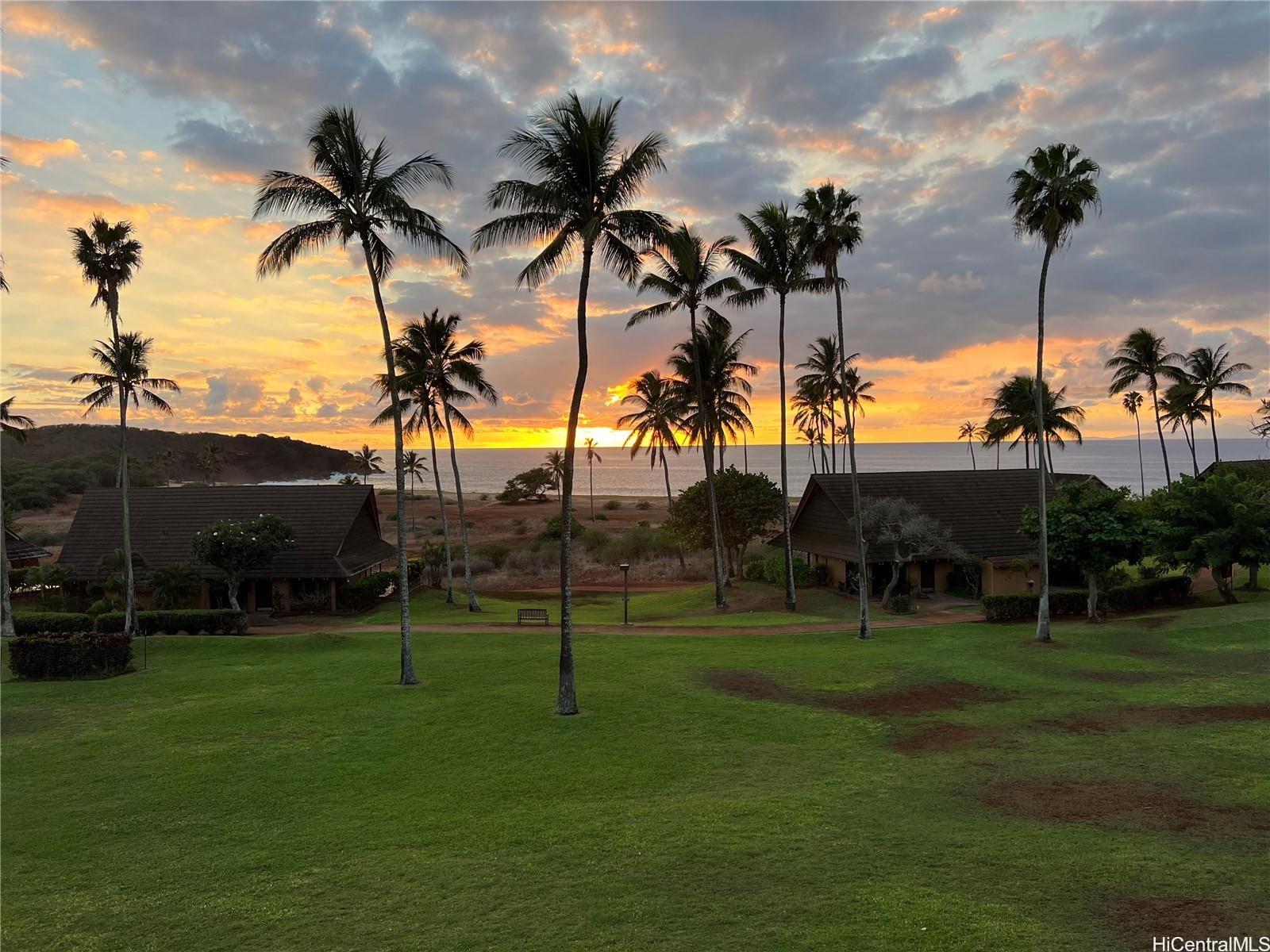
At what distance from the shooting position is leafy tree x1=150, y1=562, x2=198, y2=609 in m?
35.5

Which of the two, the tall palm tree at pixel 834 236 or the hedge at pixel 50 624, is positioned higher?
the tall palm tree at pixel 834 236

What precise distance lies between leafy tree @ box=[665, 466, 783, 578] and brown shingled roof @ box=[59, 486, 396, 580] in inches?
753

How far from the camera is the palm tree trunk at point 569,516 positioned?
719 inches

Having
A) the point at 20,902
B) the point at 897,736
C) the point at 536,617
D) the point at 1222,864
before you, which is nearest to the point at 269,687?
the point at 20,902

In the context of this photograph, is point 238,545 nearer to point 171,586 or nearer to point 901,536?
point 171,586

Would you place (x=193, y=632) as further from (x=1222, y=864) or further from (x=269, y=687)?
(x=1222, y=864)

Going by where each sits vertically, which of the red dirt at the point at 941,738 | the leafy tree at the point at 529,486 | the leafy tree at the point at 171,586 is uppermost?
the leafy tree at the point at 529,486

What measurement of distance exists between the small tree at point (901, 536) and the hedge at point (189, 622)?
94.1 ft

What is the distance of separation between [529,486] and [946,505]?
77.1m

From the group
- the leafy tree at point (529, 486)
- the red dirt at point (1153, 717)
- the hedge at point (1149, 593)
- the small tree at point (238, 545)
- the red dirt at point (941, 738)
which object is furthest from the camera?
the leafy tree at point (529, 486)

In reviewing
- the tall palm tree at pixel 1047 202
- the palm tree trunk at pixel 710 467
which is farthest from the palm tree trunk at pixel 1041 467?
the palm tree trunk at pixel 710 467

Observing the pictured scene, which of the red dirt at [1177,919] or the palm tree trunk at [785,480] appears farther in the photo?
the palm tree trunk at [785,480]

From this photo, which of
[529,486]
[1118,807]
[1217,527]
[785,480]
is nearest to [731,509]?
[785,480]

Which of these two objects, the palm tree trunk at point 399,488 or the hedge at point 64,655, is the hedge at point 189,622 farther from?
the palm tree trunk at point 399,488
